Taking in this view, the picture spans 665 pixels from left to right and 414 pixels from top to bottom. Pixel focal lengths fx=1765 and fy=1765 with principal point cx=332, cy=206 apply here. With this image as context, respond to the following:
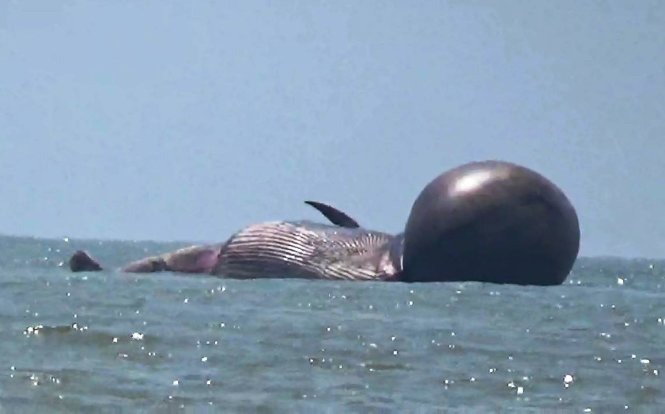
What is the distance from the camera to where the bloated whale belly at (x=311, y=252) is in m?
28.2

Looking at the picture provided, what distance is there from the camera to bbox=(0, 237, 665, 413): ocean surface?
13.2m

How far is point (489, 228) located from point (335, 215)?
428cm

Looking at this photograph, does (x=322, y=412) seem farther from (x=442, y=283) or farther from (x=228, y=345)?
(x=442, y=283)

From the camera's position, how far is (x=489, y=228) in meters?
26.8

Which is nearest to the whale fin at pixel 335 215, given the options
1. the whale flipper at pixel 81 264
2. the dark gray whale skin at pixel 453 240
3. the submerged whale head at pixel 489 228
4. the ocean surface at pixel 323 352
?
the dark gray whale skin at pixel 453 240

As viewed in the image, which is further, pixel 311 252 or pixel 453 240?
pixel 311 252

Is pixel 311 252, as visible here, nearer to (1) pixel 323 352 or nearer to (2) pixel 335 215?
(2) pixel 335 215

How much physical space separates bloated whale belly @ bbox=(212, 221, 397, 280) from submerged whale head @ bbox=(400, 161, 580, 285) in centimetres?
69

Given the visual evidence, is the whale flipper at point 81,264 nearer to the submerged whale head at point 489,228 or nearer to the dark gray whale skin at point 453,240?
the dark gray whale skin at point 453,240

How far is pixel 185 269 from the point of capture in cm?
3275

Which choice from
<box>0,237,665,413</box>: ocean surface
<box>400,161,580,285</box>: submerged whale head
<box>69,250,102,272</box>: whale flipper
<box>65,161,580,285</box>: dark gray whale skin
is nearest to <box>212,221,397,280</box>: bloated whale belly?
<box>65,161,580,285</box>: dark gray whale skin

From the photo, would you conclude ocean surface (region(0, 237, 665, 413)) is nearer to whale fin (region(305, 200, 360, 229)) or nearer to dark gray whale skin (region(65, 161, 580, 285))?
dark gray whale skin (region(65, 161, 580, 285))

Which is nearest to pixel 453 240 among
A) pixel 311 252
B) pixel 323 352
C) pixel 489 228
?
pixel 489 228

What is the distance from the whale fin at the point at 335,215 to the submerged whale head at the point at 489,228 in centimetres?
235
